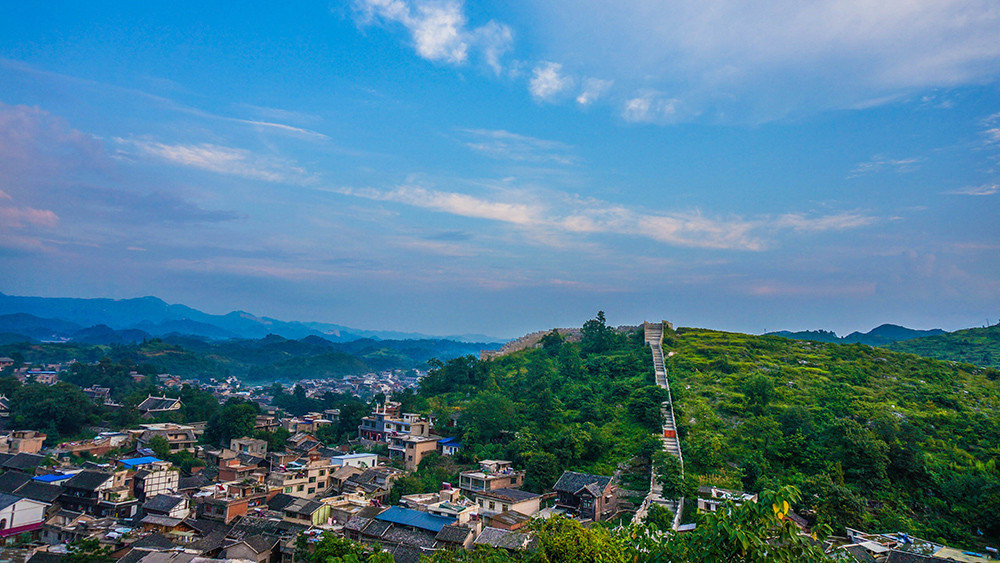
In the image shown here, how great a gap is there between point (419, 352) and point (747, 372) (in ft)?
423

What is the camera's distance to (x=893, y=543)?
17.7 metres

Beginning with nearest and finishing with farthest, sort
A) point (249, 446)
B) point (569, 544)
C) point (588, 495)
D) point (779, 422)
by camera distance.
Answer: point (569, 544)
point (588, 495)
point (779, 422)
point (249, 446)

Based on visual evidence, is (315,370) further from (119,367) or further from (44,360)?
(119,367)

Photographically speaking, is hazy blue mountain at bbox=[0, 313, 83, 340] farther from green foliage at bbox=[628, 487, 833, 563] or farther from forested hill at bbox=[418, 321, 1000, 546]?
green foliage at bbox=[628, 487, 833, 563]

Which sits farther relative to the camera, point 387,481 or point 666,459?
point 387,481

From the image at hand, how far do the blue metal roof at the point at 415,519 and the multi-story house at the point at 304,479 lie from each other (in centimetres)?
579

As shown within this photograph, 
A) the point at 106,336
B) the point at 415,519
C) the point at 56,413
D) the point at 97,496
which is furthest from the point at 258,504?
the point at 106,336

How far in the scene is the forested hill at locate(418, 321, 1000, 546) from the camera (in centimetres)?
2078

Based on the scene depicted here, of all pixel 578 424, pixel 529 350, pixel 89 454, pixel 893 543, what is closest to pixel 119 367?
pixel 89 454

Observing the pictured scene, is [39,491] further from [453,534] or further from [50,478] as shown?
[453,534]

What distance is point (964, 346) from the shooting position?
48844 millimetres

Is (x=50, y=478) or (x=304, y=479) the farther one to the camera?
Answer: (x=304, y=479)

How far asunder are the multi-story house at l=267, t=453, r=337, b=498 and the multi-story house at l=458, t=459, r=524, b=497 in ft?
20.3

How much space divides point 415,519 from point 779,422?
1705 centimetres
